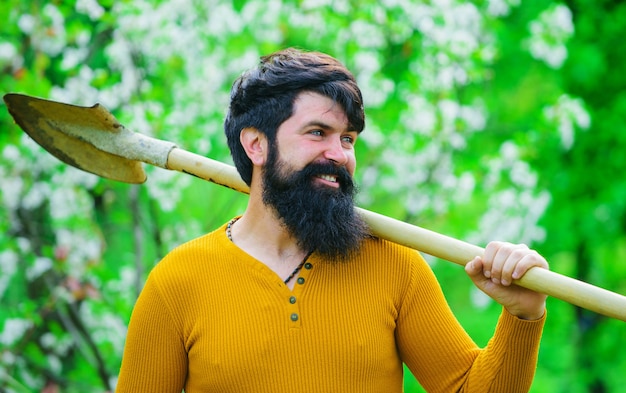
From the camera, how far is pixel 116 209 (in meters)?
7.46

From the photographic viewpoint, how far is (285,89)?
2617 mm

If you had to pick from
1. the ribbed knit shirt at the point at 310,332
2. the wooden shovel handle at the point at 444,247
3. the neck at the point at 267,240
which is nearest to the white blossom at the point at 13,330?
the wooden shovel handle at the point at 444,247

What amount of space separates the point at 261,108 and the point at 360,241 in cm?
52

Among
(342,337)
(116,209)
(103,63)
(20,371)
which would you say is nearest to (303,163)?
(342,337)

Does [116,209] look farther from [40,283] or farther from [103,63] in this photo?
[103,63]

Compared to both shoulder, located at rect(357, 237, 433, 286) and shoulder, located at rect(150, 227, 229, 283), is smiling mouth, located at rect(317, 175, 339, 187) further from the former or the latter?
shoulder, located at rect(150, 227, 229, 283)

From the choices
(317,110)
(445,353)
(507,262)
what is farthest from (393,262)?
(317,110)

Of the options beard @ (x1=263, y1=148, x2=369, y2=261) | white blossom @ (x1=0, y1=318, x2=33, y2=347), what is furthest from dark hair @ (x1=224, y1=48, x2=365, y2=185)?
white blossom @ (x1=0, y1=318, x2=33, y2=347)

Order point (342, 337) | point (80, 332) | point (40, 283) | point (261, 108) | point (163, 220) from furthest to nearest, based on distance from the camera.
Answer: point (40, 283)
point (80, 332)
point (163, 220)
point (261, 108)
point (342, 337)

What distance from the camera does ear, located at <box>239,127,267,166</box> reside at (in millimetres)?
2682

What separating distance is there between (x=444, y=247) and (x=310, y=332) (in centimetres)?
47

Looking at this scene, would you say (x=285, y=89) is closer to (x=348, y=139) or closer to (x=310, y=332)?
(x=348, y=139)

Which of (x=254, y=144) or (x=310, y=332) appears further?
(x=254, y=144)

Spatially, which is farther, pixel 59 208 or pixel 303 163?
pixel 59 208
